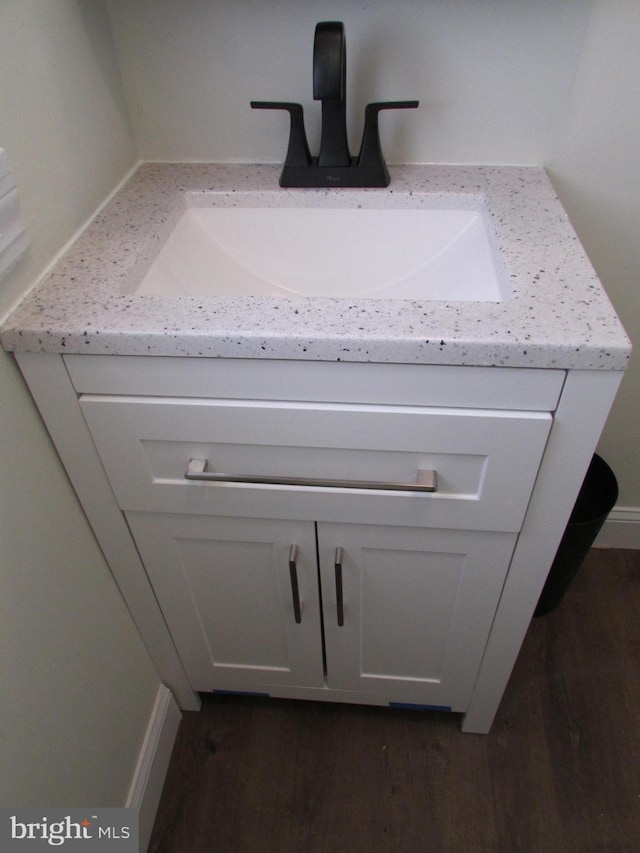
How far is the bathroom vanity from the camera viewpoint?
26.2 inches

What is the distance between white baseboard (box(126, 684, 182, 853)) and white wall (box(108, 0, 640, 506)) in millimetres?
1012

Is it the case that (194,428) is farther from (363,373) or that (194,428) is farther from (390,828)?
(390,828)

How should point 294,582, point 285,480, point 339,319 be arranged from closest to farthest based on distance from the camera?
1. point 339,319
2. point 285,480
3. point 294,582

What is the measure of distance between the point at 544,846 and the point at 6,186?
1296mm

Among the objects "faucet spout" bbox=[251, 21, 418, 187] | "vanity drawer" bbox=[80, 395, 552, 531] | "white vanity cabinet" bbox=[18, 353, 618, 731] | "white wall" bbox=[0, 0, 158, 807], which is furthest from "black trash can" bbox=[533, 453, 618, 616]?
"white wall" bbox=[0, 0, 158, 807]

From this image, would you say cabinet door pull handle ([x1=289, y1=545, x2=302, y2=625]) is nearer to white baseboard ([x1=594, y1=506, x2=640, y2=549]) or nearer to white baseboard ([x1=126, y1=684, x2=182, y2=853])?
white baseboard ([x1=126, y1=684, x2=182, y2=853])

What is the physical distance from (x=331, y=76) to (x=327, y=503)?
0.59 meters

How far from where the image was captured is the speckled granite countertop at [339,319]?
64cm

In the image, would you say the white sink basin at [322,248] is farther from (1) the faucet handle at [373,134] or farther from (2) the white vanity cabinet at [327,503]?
(2) the white vanity cabinet at [327,503]

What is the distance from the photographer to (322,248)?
3.22 feet

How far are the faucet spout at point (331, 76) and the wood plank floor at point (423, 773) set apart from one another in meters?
1.09

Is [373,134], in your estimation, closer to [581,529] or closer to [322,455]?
[322,455]

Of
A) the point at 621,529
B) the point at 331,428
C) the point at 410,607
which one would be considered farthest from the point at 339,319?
the point at 621,529

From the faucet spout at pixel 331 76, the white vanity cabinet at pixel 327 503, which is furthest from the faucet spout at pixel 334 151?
the white vanity cabinet at pixel 327 503
